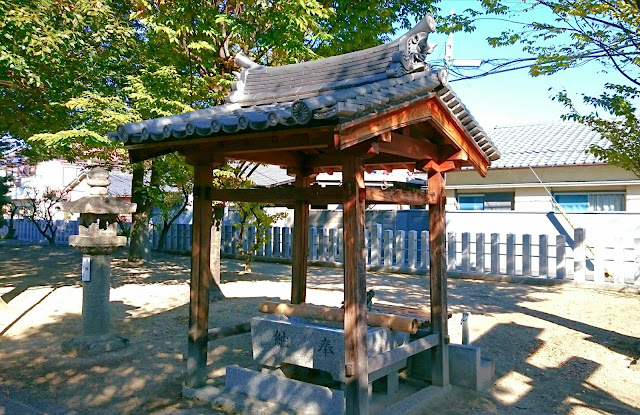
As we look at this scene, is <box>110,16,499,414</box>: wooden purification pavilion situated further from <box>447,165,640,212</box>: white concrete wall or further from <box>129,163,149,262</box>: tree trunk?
<box>447,165,640,212</box>: white concrete wall

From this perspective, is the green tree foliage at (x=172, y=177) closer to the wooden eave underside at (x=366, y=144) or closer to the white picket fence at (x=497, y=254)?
the white picket fence at (x=497, y=254)

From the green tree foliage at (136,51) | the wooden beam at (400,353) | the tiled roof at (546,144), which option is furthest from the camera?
the tiled roof at (546,144)

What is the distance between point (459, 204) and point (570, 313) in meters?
10.5

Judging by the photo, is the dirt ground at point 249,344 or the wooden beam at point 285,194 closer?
the wooden beam at point 285,194

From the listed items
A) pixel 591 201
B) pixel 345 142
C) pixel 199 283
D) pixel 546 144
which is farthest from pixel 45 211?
pixel 345 142

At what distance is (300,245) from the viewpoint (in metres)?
6.19

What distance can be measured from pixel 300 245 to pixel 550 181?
13.3 metres

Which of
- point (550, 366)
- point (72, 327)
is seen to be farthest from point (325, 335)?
point (72, 327)

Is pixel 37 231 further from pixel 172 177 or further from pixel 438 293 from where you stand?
pixel 438 293

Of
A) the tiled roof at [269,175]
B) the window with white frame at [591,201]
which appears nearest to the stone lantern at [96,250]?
the window with white frame at [591,201]

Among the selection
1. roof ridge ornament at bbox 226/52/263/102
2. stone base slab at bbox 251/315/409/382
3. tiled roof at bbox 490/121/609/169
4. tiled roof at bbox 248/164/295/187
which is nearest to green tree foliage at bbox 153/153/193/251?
roof ridge ornament at bbox 226/52/263/102

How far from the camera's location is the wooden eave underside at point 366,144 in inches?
155

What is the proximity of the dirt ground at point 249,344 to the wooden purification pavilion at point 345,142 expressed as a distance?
796 millimetres

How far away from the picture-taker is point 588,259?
12562mm
